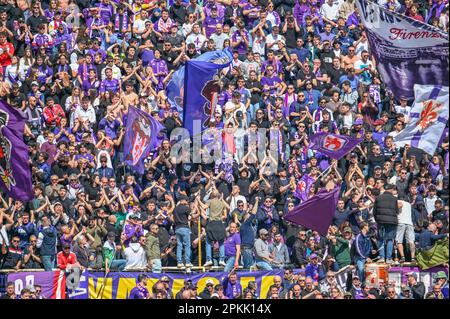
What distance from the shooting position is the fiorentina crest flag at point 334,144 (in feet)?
106

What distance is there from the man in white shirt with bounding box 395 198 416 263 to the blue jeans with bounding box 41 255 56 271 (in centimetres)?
632

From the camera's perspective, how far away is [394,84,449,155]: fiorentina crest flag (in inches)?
1206

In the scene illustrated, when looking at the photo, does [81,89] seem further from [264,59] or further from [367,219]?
[367,219]

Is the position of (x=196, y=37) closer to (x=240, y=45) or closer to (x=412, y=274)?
(x=240, y=45)

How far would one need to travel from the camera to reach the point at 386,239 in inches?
1222

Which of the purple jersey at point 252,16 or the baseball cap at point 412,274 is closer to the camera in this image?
the baseball cap at point 412,274

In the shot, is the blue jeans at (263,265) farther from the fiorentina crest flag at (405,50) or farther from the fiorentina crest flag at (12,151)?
the fiorentina crest flag at (12,151)

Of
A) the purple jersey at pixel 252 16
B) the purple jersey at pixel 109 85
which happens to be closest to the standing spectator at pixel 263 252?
the purple jersey at pixel 109 85

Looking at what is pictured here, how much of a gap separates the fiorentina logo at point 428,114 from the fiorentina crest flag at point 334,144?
1.76m

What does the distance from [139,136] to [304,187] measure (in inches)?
133

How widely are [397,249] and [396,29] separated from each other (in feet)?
13.3

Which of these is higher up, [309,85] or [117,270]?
[309,85]

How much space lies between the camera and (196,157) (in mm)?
32656
